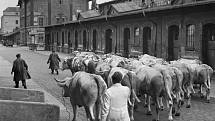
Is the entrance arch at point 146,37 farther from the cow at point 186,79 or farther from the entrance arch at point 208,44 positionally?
the cow at point 186,79

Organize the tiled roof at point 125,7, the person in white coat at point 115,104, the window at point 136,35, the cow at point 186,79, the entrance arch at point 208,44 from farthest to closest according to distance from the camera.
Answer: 1. the tiled roof at point 125,7
2. the window at point 136,35
3. the entrance arch at point 208,44
4. the cow at point 186,79
5. the person in white coat at point 115,104

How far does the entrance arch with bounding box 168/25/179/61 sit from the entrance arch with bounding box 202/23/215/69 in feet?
8.89

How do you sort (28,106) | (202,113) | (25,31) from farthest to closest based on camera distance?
(25,31)
(202,113)
(28,106)

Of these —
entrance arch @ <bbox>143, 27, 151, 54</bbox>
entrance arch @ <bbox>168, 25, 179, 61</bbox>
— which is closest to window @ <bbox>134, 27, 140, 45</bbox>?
entrance arch @ <bbox>143, 27, 151, 54</bbox>

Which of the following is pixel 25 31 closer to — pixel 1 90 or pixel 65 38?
pixel 65 38

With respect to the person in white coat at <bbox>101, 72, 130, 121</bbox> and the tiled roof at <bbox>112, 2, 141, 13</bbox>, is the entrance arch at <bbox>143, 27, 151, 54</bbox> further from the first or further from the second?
the person in white coat at <bbox>101, 72, 130, 121</bbox>

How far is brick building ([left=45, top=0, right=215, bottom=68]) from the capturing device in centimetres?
2022

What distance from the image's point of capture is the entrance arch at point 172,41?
22.9 m

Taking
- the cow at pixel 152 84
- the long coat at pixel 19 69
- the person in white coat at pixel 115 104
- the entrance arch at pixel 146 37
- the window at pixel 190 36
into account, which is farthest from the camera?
the entrance arch at pixel 146 37

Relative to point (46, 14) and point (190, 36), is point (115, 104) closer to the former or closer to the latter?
point (190, 36)

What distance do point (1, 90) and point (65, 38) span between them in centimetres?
3703

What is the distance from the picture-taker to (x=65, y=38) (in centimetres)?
4784

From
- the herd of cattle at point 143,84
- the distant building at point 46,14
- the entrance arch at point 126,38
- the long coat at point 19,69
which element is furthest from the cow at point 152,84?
the distant building at point 46,14

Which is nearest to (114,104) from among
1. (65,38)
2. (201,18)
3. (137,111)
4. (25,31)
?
(137,111)
